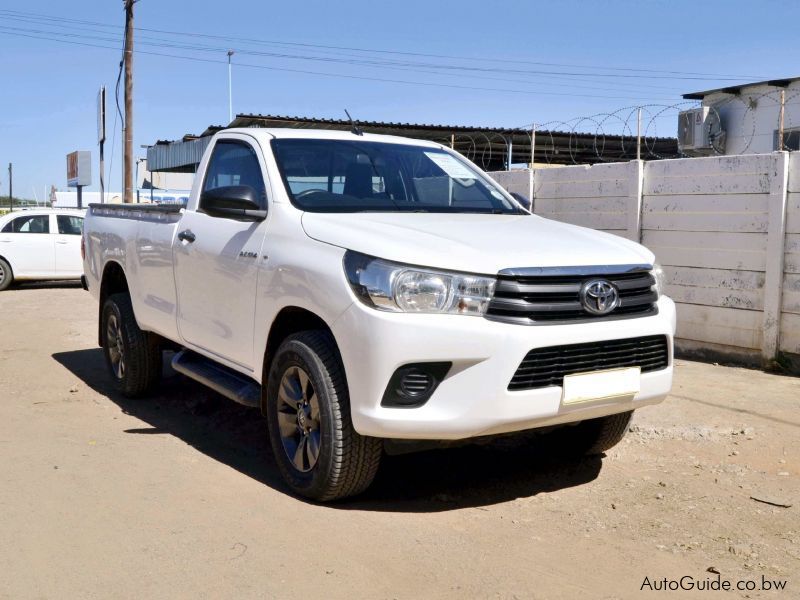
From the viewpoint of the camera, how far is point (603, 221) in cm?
956

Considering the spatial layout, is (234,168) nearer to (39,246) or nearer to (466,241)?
(466,241)

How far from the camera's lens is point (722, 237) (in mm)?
8281

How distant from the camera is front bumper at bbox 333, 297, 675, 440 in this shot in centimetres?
379

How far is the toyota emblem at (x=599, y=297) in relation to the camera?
4027mm

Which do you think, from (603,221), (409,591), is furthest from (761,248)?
(409,591)

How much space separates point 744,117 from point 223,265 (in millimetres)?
16386

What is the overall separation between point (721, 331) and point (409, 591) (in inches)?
229

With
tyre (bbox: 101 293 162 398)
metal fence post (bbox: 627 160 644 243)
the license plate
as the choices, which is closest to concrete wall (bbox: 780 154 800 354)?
metal fence post (bbox: 627 160 644 243)

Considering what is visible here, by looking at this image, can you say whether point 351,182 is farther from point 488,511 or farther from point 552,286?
point 488,511

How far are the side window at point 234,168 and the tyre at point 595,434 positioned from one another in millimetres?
2154

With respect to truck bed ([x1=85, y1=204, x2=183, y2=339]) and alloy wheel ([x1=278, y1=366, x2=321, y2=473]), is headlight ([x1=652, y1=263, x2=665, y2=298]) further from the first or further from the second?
truck bed ([x1=85, y1=204, x2=183, y2=339])

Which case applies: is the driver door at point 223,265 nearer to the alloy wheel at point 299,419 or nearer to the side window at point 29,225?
the alloy wheel at point 299,419


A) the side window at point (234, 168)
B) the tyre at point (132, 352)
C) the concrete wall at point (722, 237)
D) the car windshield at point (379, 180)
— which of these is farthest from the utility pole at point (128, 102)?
the car windshield at point (379, 180)

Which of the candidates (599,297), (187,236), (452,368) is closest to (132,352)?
(187,236)
